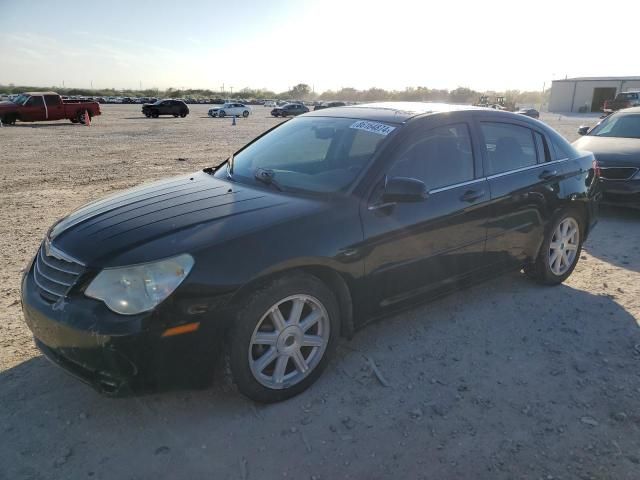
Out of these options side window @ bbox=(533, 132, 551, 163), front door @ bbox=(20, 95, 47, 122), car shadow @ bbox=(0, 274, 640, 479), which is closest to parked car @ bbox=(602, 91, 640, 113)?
side window @ bbox=(533, 132, 551, 163)

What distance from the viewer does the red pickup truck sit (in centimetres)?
2542

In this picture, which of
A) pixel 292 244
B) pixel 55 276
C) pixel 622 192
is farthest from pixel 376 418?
pixel 622 192

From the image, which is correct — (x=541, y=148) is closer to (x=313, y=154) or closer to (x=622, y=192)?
(x=313, y=154)

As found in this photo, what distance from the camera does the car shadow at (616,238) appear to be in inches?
216

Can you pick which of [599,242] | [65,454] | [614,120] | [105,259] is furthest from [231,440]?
[614,120]

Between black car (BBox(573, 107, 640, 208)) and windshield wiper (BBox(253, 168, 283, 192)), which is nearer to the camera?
windshield wiper (BBox(253, 168, 283, 192))

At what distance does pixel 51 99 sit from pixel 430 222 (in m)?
28.7

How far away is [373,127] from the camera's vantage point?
11.8 feet

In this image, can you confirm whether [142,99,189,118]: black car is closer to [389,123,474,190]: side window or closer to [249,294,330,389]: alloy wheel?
[389,123,474,190]: side window

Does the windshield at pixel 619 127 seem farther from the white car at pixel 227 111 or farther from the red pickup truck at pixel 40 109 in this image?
the white car at pixel 227 111

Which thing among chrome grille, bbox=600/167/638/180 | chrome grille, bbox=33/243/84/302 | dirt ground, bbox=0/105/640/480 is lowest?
dirt ground, bbox=0/105/640/480

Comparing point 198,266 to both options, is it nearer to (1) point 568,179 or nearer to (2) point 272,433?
(2) point 272,433

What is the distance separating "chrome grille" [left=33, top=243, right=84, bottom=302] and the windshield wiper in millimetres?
1341

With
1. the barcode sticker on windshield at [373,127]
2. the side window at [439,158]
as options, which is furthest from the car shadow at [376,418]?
the barcode sticker on windshield at [373,127]
